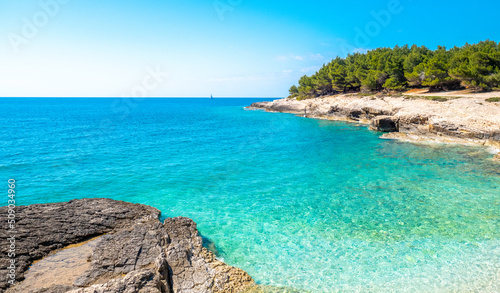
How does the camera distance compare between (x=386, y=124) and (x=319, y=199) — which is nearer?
(x=319, y=199)

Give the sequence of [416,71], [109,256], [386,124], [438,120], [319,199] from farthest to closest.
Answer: [416,71], [386,124], [438,120], [319,199], [109,256]

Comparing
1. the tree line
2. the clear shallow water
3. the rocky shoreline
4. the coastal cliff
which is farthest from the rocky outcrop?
the coastal cliff

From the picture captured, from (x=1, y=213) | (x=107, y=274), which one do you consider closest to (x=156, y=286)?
(x=107, y=274)

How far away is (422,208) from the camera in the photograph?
1504cm

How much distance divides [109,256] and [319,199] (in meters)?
11.8

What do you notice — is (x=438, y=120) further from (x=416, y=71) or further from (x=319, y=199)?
(x=319, y=199)

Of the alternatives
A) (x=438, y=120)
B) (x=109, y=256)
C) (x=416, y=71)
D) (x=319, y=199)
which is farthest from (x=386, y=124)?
(x=109, y=256)

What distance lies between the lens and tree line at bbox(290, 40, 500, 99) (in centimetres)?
4041

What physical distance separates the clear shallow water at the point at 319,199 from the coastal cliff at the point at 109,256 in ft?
5.08

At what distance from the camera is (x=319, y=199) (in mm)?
16906

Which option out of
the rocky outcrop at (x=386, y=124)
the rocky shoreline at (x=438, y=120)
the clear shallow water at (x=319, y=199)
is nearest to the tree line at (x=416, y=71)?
the rocky shoreline at (x=438, y=120)

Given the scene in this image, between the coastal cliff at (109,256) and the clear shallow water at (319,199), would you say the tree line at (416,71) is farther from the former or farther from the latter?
the coastal cliff at (109,256)

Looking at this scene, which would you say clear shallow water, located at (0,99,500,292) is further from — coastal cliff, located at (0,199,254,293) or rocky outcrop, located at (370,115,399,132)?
rocky outcrop, located at (370,115,399,132)

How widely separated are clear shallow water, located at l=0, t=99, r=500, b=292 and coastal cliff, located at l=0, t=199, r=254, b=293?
5.08 feet
